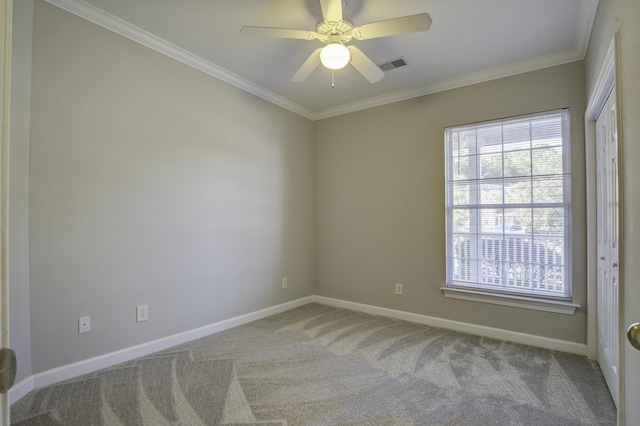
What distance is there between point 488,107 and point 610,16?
142cm

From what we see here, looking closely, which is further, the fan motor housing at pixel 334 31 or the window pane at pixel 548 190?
the window pane at pixel 548 190

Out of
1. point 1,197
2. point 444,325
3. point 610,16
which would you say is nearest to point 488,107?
point 610,16

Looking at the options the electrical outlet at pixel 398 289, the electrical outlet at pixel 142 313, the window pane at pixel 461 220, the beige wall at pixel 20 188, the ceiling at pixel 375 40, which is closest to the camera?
the beige wall at pixel 20 188

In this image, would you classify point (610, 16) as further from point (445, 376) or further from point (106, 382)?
point (106, 382)

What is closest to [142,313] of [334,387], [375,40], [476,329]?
[334,387]

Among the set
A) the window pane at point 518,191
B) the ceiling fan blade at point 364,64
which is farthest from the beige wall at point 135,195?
the window pane at point 518,191

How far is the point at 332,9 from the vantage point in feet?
6.31

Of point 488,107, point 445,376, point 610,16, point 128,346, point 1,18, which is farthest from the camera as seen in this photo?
point 488,107

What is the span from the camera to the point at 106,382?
7.11 ft

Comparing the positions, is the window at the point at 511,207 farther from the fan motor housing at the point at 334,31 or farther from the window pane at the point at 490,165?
the fan motor housing at the point at 334,31

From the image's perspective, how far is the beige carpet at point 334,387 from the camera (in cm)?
183

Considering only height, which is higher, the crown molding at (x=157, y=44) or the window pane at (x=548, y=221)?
the crown molding at (x=157, y=44)

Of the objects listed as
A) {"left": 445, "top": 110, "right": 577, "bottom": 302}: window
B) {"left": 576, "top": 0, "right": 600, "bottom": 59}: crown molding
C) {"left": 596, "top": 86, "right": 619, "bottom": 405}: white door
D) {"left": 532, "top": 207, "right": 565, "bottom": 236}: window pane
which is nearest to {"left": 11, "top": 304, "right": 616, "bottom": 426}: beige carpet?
{"left": 596, "top": 86, "right": 619, "bottom": 405}: white door

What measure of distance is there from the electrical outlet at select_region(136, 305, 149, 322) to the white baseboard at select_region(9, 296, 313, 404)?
0.21 meters
